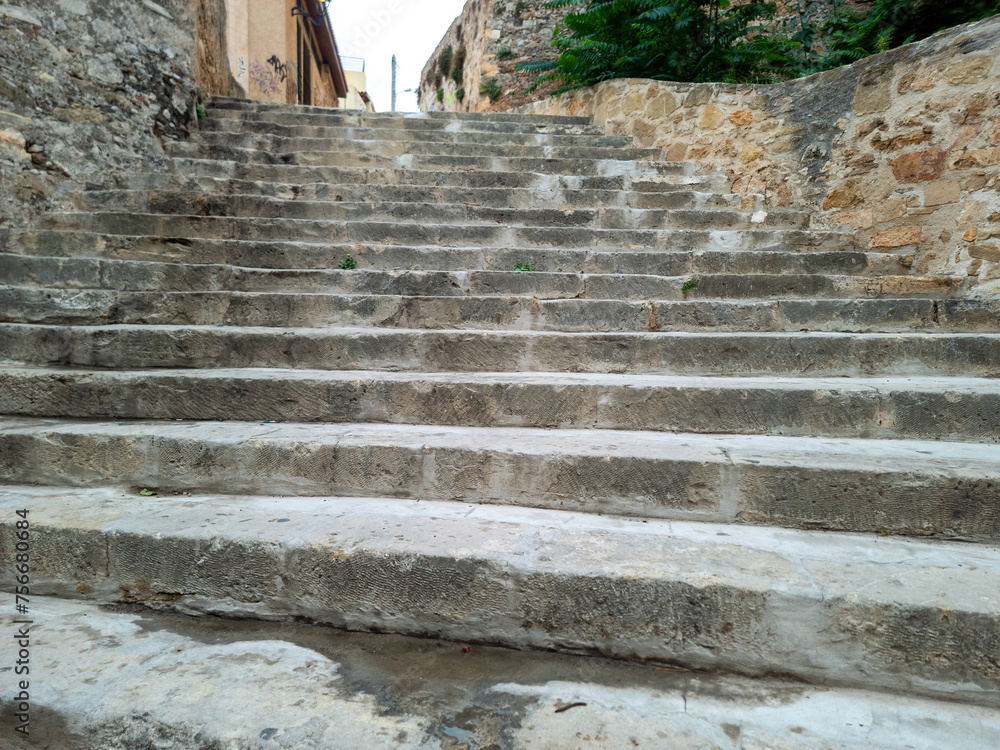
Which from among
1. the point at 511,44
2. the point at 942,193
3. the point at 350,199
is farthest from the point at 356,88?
the point at 942,193

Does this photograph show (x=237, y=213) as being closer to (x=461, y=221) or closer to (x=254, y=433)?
(x=461, y=221)

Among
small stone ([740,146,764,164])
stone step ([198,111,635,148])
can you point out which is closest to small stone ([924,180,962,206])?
small stone ([740,146,764,164])

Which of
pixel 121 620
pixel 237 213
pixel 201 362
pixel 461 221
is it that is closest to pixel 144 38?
pixel 237 213

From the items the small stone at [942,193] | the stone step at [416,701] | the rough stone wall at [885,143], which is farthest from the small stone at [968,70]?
the stone step at [416,701]

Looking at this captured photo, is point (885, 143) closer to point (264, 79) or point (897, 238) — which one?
point (897, 238)

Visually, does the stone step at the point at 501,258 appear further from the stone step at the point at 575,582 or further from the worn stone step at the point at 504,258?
the stone step at the point at 575,582

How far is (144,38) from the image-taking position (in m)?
4.58

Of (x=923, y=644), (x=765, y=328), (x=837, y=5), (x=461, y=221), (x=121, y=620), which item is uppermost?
(x=837, y=5)

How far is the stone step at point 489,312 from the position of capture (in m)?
2.85

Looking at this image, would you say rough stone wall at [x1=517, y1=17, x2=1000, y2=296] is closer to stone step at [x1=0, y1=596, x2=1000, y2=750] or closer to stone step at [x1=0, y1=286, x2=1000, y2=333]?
stone step at [x1=0, y1=286, x2=1000, y2=333]

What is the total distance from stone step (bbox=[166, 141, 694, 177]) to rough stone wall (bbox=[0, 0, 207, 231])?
0.41 m

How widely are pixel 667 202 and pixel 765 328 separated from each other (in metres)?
1.90

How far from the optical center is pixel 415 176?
4.62 metres

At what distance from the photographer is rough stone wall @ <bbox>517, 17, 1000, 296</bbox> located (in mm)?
3217
